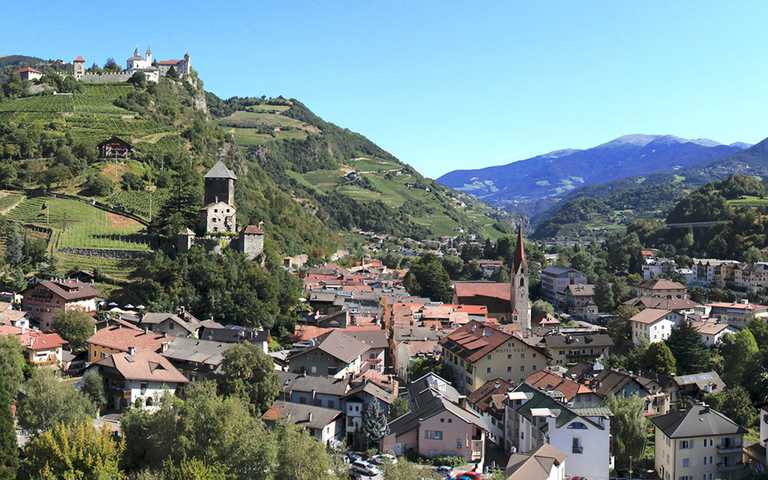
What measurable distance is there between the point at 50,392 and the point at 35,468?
15.4 feet

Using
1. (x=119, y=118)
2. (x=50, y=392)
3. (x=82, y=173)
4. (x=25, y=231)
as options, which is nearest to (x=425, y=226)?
(x=119, y=118)

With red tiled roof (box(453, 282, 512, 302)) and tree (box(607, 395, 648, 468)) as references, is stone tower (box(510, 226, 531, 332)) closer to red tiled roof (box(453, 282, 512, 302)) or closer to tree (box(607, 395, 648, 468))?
red tiled roof (box(453, 282, 512, 302))

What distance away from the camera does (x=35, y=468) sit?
27.8 metres

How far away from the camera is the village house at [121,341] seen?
42469 mm

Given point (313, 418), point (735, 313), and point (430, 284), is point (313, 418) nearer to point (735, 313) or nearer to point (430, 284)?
point (430, 284)

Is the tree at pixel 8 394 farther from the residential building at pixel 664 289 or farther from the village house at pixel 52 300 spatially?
the residential building at pixel 664 289

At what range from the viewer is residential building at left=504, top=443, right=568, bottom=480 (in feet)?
92.4

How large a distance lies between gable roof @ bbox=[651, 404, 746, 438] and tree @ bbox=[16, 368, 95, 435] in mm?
26595

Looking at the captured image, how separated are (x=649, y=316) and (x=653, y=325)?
1.43 meters

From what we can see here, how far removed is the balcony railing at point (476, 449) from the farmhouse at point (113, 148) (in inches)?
2089

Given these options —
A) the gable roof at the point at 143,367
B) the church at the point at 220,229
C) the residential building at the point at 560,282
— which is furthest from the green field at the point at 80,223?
the residential building at the point at 560,282

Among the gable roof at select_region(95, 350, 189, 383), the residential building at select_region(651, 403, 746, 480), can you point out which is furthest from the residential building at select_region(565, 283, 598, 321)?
the gable roof at select_region(95, 350, 189, 383)

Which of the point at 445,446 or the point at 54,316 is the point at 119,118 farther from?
the point at 445,446

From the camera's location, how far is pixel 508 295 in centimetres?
7112
